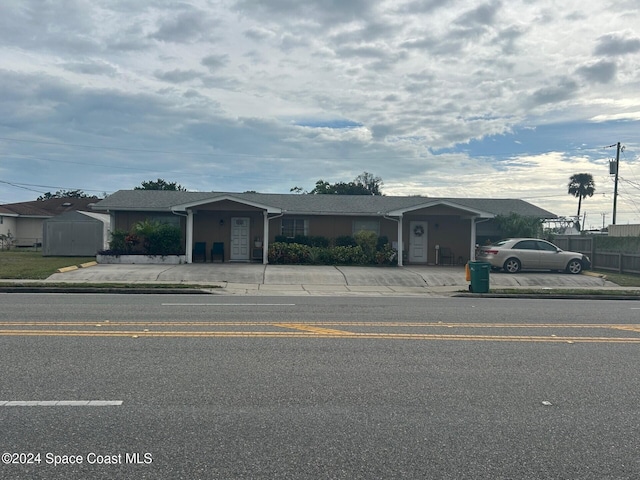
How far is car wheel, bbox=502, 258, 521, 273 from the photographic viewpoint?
74.3 feet

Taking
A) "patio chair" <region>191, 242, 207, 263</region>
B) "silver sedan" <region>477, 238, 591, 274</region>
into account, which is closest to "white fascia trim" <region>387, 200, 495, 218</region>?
"silver sedan" <region>477, 238, 591, 274</region>

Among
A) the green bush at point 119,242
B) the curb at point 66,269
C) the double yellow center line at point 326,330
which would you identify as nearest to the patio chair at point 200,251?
the green bush at point 119,242

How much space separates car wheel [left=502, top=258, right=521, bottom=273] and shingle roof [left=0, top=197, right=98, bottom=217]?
31348mm

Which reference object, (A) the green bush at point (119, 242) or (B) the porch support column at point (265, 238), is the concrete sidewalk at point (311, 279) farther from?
(A) the green bush at point (119, 242)

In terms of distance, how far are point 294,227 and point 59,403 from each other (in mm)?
21960

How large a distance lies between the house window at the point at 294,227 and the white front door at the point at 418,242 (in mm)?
5217

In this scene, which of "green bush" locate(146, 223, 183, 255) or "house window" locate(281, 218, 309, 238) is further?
"house window" locate(281, 218, 309, 238)

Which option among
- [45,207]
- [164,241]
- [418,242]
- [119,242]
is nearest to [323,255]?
[418,242]

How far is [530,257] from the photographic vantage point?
2270cm

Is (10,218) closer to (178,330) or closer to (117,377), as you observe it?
(178,330)

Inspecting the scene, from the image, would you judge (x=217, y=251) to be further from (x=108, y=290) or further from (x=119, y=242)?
(x=108, y=290)

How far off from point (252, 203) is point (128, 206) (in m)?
6.19

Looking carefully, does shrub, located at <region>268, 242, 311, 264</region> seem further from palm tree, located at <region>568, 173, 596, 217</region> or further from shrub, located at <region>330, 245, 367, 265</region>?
palm tree, located at <region>568, 173, 596, 217</region>

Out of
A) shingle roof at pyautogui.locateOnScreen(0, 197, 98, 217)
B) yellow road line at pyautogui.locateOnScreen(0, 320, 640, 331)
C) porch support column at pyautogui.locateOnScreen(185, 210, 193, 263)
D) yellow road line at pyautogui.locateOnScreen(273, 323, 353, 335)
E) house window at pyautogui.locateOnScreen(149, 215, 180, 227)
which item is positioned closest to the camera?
yellow road line at pyautogui.locateOnScreen(273, 323, 353, 335)
